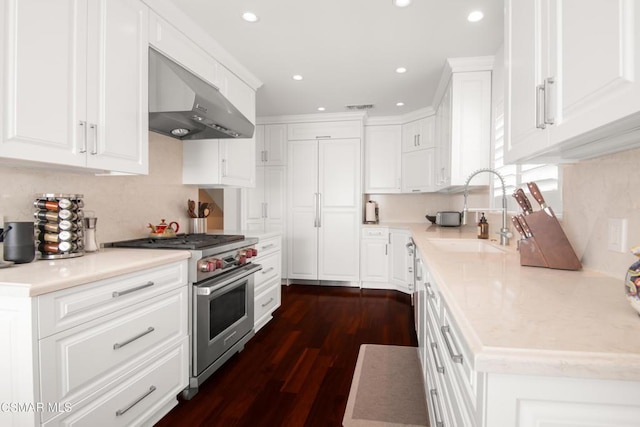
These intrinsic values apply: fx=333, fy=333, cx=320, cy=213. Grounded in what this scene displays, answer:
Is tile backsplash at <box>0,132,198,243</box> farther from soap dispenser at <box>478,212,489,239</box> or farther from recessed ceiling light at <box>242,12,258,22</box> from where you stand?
soap dispenser at <box>478,212,489,239</box>

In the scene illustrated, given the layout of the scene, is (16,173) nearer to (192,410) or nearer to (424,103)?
(192,410)

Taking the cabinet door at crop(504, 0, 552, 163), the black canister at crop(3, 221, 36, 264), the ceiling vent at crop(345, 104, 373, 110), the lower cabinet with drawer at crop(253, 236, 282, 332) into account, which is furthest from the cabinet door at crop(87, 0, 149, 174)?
the ceiling vent at crop(345, 104, 373, 110)

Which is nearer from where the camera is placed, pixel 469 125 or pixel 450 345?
pixel 450 345

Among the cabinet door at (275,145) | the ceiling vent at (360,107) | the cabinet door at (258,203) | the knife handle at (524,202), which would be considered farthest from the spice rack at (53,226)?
the ceiling vent at (360,107)

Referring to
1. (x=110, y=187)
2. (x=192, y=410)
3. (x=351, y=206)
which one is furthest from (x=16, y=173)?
(x=351, y=206)

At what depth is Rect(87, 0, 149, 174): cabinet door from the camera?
168 centimetres

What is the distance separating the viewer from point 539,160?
1363mm

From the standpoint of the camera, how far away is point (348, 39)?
8.49 feet

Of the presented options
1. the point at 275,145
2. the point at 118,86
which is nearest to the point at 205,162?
the point at 118,86

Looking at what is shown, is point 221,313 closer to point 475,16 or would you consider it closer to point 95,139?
point 95,139

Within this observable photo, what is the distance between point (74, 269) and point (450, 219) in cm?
357

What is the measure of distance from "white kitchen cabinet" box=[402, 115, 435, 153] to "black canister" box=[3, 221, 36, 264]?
4049mm

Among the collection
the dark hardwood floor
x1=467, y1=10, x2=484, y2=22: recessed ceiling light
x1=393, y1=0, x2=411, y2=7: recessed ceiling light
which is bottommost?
the dark hardwood floor

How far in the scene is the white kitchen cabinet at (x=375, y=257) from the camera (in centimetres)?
457
